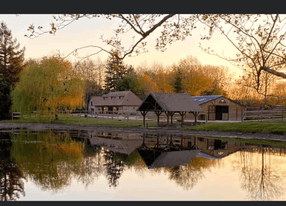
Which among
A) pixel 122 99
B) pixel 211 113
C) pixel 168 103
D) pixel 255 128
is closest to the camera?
pixel 255 128

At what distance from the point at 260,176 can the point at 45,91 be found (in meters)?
29.2

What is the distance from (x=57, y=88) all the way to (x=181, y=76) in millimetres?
31164

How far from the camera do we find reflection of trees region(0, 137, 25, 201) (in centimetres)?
840

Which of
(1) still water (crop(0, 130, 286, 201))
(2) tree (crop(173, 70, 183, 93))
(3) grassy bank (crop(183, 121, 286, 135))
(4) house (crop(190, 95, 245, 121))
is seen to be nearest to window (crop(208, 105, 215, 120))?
(4) house (crop(190, 95, 245, 121))

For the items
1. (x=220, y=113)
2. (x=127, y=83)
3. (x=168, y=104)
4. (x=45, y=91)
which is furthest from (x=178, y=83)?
(x=168, y=104)

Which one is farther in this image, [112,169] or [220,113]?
[220,113]

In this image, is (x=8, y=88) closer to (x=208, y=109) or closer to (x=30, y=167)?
(x=208, y=109)

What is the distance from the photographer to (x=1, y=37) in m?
58.7

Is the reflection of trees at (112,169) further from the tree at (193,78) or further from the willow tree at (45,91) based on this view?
the tree at (193,78)

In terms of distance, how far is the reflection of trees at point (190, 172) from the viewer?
9.84 metres

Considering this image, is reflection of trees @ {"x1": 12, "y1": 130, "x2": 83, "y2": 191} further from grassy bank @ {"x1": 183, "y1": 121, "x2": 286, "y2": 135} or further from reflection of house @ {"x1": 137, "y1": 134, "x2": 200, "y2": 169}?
grassy bank @ {"x1": 183, "y1": 121, "x2": 286, "y2": 135}

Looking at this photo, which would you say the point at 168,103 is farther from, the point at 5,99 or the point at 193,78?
the point at 193,78

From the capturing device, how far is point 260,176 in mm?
10719

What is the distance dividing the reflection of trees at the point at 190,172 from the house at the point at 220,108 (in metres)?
25.2
